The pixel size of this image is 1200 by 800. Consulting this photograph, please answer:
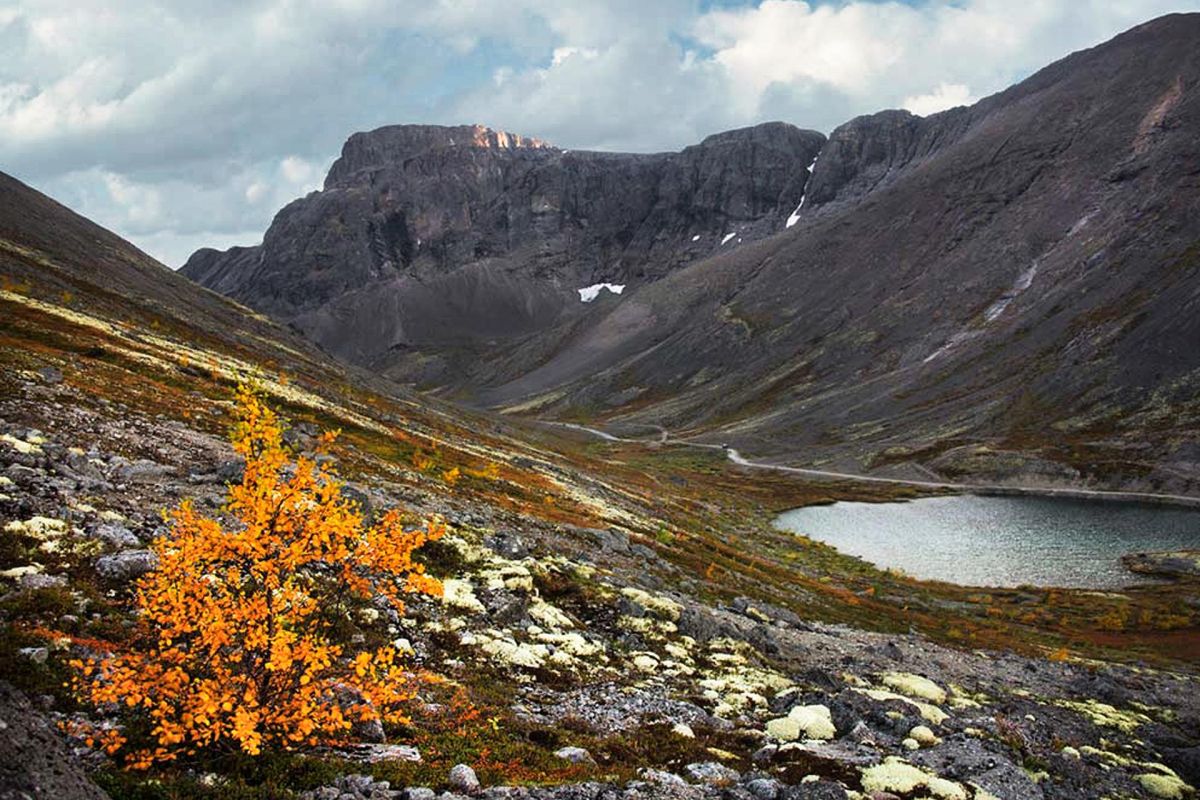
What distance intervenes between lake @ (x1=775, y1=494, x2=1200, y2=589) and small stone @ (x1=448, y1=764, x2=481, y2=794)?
75.9 m

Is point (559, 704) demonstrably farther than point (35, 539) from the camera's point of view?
Yes

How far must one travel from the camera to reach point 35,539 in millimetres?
16469

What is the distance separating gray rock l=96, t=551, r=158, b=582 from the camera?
16.4 metres

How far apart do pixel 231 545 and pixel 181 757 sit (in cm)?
322

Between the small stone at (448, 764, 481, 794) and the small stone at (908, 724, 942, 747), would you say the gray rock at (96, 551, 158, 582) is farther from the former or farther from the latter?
the small stone at (908, 724, 942, 747)

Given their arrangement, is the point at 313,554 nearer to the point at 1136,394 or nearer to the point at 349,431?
the point at 349,431

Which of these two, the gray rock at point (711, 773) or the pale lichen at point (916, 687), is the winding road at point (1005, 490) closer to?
the pale lichen at point (916, 687)

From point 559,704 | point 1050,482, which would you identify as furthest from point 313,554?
point 1050,482

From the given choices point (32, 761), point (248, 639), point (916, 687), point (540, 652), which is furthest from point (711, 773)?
point (916, 687)

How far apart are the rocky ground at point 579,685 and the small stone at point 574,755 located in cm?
4

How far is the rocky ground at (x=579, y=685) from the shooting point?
12.4 metres

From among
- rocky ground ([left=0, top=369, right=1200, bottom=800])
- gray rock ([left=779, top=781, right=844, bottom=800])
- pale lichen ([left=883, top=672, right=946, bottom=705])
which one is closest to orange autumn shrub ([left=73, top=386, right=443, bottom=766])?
rocky ground ([left=0, top=369, right=1200, bottom=800])

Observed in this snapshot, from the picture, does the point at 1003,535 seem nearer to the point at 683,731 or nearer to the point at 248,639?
the point at 683,731

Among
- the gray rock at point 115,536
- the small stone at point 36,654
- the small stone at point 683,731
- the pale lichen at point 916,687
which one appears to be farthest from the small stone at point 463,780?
the pale lichen at point 916,687
